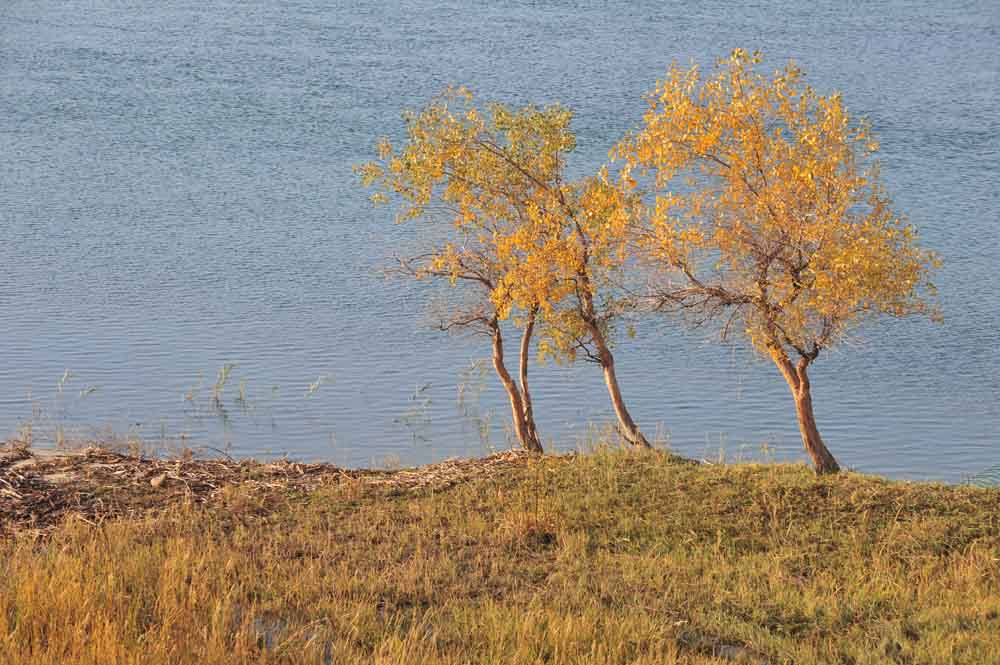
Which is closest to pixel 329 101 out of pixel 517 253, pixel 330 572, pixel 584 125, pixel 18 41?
pixel 584 125

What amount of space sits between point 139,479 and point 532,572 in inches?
218

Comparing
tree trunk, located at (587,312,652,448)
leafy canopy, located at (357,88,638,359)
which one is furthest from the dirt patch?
leafy canopy, located at (357,88,638,359)

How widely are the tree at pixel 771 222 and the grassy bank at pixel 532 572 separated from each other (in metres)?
1.85

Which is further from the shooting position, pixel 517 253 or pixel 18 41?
pixel 18 41

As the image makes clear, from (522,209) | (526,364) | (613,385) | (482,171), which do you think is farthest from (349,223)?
(613,385)

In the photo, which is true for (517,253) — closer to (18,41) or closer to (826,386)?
(826,386)

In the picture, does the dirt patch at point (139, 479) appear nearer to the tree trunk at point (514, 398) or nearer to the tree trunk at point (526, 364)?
the tree trunk at point (514, 398)

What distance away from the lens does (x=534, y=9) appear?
6259cm

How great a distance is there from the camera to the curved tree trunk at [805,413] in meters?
16.0

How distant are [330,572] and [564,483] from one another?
14.9ft

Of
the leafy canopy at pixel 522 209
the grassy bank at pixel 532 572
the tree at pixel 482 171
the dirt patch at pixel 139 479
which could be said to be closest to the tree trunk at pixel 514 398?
the tree at pixel 482 171

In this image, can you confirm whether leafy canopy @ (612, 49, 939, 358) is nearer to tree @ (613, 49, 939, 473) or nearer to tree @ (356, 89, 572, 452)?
tree @ (613, 49, 939, 473)

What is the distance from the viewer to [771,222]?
1530 cm

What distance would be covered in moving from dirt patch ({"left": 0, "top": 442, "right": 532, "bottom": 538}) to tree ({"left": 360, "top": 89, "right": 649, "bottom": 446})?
6.15 ft
